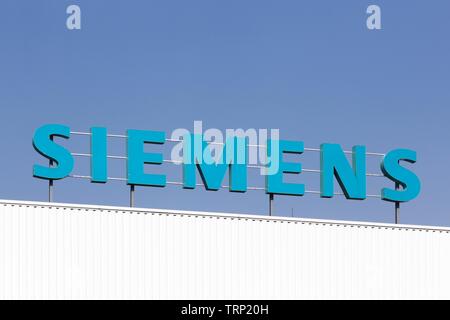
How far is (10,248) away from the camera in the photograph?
56562mm

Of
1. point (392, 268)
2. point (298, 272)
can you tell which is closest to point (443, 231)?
point (392, 268)

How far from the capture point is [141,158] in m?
61.7

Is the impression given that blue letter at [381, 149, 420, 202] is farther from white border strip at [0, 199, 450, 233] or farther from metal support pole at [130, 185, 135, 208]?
metal support pole at [130, 185, 135, 208]

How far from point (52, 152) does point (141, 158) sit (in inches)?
162

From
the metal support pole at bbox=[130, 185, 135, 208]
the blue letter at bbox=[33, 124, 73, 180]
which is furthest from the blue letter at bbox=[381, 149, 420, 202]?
the blue letter at bbox=[33, 124, 73, 180]

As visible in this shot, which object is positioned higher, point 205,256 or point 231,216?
point 231,216

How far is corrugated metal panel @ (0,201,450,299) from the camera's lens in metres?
57.1

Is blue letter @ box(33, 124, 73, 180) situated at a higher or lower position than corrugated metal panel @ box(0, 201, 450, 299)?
higher

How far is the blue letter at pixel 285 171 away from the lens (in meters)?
63.3

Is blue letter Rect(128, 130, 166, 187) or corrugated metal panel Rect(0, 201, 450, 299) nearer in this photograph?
corrugated metal panel Rect(0, 201, 450, 299)

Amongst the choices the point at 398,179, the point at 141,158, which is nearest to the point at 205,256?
the point at 141,158

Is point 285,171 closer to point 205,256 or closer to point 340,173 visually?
point 340,173

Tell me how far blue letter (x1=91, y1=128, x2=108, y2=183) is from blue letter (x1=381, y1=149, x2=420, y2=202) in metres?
13.9
